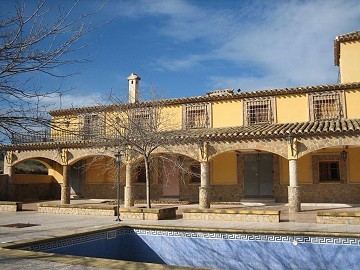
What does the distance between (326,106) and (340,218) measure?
8.67m

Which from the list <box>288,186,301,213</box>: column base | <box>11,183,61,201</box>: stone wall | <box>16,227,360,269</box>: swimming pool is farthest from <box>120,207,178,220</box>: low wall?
<box>11,183,61,201</box>: stone wall

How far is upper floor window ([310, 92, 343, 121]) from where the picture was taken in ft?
60.7

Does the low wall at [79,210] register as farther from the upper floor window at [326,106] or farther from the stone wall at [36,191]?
the upper floor window at [326,106]

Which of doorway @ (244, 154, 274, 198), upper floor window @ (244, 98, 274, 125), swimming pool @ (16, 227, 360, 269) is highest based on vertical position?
upper floor window @ (244, 98, 274, 125)

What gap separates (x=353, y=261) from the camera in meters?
7.87

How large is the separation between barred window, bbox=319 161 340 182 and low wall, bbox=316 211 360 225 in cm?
751

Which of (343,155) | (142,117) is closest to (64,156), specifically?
(142,117)

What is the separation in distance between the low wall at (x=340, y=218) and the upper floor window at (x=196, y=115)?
10263 millimetres

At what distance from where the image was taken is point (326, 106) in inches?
741

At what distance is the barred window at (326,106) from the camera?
730 inches

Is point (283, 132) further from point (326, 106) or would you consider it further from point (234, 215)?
point (234, 215)

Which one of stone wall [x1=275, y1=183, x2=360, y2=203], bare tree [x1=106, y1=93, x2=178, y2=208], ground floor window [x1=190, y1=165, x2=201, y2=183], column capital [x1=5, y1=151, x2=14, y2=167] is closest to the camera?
bare tree [x1=106, y1=93, x2=178, y2=208]

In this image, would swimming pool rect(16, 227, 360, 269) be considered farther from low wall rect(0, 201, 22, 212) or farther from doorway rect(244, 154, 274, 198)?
doorway rect(244, 154, 274, 198)

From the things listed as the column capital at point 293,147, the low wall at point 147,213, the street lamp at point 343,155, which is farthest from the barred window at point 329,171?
the low wall at point 147,213
